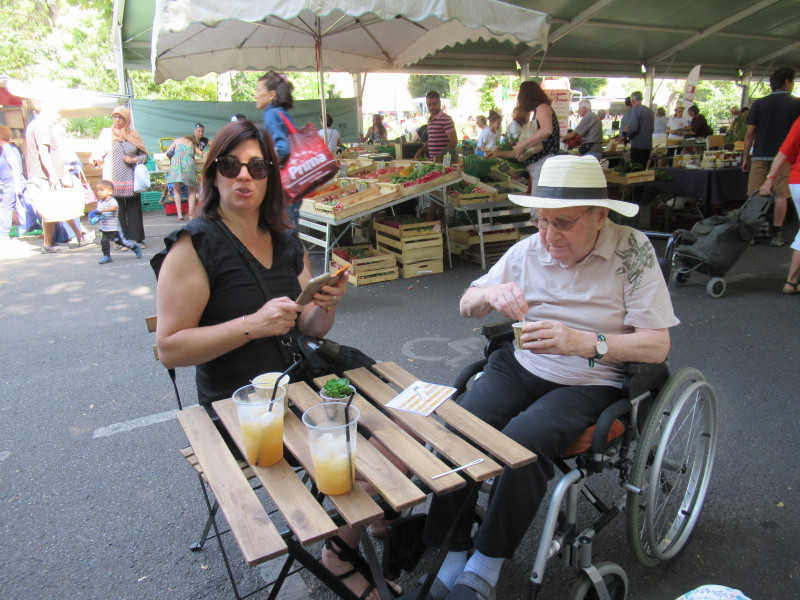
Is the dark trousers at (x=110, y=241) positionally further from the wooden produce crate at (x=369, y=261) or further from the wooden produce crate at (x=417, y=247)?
the wooden produce crate at (x=417, y=247)

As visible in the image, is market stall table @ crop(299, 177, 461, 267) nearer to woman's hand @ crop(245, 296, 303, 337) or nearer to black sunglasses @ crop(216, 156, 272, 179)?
black sunglasses @ crop(216, 156, 272, 179)

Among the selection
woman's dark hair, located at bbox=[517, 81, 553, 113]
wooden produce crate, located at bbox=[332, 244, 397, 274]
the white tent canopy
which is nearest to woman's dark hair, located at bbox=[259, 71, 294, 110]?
the white tent canopy

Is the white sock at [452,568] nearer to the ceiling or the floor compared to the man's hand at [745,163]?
nearer to the floor

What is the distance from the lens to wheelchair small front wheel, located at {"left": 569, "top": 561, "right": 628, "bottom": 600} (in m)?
1.68

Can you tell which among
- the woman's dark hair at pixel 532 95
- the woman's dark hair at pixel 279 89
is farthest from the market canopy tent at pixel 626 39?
the woman's dark hair at pixel 279 89

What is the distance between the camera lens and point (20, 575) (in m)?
2.14

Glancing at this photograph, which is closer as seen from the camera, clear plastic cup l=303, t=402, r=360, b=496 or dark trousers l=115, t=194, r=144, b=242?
clear plastic cup l=303, t=402, r=360, b=496

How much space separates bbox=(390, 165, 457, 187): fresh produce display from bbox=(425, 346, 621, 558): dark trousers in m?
4.03

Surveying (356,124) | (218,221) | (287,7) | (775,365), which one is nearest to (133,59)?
(356,124)

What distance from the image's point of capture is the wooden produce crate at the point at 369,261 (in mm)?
5839

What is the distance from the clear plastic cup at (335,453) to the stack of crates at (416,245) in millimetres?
4721

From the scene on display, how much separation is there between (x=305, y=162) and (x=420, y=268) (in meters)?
2.01

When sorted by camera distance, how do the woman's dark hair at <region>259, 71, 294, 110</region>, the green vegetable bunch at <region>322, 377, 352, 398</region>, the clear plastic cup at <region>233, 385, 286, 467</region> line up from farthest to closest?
1. the woman's dark hair at <region>259, 71, 294, 110</region>
2. the green vegetable bunch at <region>322, 377, 352, 398</region>
3. the clear plastic cup at <region>233, 385, 286, 467</region>

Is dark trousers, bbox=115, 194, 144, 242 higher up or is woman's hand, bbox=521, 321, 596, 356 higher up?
dark trousers, bbox=115, 194, 144, 242
